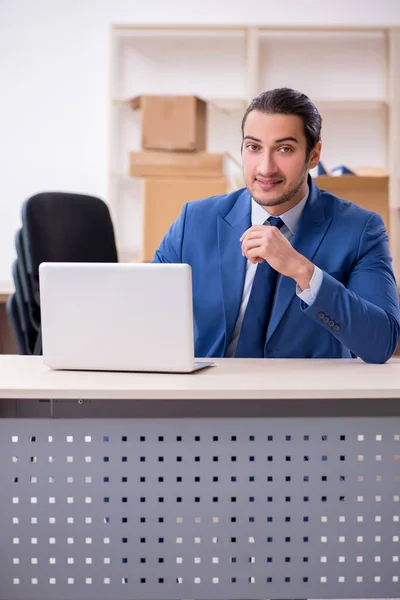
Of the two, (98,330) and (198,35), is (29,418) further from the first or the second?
(198,35)

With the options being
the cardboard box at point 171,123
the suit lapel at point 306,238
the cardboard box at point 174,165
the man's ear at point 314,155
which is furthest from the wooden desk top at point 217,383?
the cardboard box at point 171,123

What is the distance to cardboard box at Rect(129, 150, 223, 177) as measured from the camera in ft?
12.7

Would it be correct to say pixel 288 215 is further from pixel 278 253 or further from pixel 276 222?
pixel 278 253

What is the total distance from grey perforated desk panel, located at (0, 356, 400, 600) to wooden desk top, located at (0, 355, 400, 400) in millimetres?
15

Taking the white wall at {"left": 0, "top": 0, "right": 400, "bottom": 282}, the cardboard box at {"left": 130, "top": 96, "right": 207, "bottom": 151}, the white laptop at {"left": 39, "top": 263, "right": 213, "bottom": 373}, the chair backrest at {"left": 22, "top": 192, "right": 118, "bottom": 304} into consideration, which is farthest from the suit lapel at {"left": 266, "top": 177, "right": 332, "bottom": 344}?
the white wall at {"left": 0, "top": 0, "right": 400, "bottom": 282}

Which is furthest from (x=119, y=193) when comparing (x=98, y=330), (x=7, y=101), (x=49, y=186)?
(x=98, y=330)

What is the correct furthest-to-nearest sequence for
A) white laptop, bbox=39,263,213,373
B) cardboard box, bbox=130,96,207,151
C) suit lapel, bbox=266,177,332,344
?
cardboard box, bbox=130,96,207,151 → suit lapel, bbox=266,177,332,344 → white laptop, bbox=39,263,213,373

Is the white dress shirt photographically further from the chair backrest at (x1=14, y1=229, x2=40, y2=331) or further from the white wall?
the white wall

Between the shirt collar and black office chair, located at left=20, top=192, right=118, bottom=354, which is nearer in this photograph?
the shirt collar

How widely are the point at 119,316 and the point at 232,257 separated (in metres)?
0.60

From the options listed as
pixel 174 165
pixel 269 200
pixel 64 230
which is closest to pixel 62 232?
pixel 64 230

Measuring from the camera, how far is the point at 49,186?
16.1 feet

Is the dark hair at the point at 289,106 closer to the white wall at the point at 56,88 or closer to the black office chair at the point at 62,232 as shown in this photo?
the black office chair at the point at 62,232

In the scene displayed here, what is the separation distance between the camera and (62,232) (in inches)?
92.3
